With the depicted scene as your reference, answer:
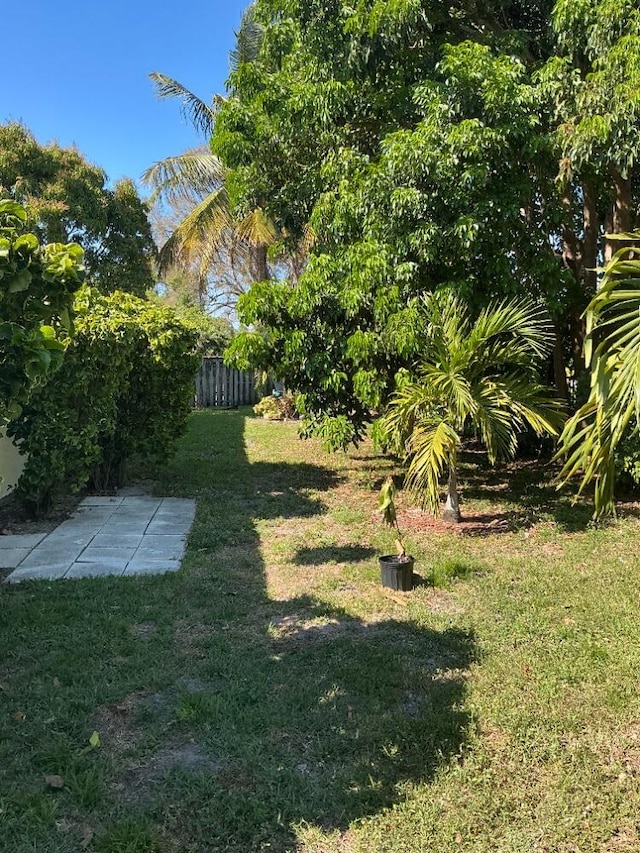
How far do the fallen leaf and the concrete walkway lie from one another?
2.57 m

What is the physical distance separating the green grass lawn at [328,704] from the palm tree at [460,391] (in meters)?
0.84

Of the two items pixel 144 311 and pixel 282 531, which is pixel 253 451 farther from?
pixel 282 531

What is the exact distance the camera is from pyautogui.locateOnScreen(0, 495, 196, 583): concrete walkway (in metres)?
4.81

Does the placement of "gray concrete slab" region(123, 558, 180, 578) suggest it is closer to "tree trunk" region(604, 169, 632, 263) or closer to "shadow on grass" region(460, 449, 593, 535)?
"shadow on grass" region(460, 449, 593, 535)

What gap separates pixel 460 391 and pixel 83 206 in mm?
9408

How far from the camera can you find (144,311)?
7.41 metres

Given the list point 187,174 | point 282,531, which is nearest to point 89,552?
point 282,531

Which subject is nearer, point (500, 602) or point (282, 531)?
point (500, 602)

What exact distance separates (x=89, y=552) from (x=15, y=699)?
231 cm

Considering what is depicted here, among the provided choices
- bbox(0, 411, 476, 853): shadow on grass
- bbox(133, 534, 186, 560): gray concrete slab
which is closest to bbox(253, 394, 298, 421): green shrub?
bbox(133, 534, 186, 560): gray concrete slab

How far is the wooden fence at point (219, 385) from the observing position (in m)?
19.2

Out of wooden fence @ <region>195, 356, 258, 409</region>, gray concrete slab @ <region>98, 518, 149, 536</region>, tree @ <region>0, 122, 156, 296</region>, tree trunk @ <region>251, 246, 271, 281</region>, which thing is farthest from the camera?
wooden fence @ <region>195, 356, 258, 409</region>

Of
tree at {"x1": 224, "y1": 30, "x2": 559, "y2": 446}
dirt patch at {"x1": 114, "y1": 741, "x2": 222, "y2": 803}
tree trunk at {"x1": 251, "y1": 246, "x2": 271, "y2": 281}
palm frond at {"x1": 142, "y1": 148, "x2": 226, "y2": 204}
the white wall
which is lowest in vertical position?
dirt patch at {"x1": 114, "y1": 741, "x2": 222, "y2": 803}

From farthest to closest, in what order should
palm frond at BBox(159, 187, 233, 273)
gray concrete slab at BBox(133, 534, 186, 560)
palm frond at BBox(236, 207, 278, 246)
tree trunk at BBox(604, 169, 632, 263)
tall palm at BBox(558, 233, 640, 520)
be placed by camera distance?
palm frond at BBox(159, 187, 233, 273)
palm frond at BBox(236, 207, 278, 246)
tree trunk at BBox(604, 169, 632, 263)
gray concrete slab at BBox(133, 534, 186, 560)
tall palm at BBox(558, 233, 640, 520)
